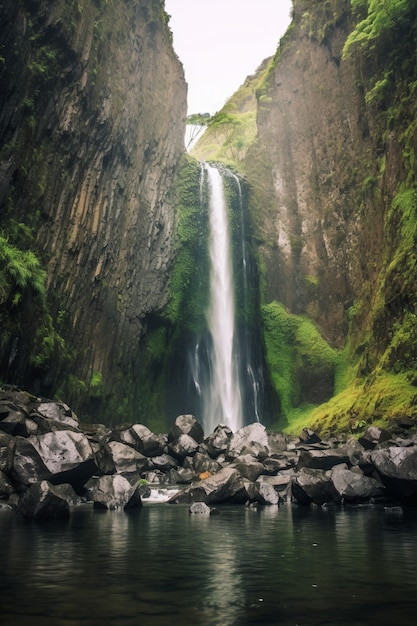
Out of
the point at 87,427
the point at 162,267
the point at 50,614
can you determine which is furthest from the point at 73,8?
the point at 50,614

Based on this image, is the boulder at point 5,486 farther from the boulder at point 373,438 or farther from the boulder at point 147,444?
the boulder at point 373,438

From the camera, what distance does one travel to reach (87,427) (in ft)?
60.7

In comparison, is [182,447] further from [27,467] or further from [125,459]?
[27,467]

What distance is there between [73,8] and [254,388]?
22.3 metres

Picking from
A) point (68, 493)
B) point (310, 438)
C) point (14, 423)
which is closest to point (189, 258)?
point (310, 438)

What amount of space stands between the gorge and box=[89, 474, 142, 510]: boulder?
21.2 ft

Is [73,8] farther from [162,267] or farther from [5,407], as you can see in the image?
[5,407]

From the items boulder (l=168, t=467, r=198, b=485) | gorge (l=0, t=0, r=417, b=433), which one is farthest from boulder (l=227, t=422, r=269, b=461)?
gorge (l=0, t=0, r=417, b=433)

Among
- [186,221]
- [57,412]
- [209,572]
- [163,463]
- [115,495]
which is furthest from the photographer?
[186,221]

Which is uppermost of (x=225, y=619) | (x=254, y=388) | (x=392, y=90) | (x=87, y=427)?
(x=392, y=90)

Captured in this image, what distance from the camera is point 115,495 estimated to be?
444 inches

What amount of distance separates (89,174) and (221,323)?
13.2 m

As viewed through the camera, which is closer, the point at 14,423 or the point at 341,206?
the point at 14,423

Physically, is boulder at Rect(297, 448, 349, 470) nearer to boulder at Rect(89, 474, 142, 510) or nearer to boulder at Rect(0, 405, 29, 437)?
boulder at Rect(89, 474, 142, 510)
